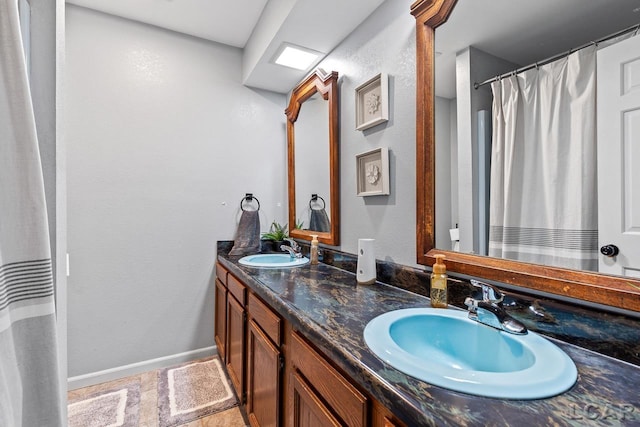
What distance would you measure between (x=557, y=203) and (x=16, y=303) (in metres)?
1.24

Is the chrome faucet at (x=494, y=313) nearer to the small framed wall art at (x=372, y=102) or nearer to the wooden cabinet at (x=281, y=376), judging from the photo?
the wooden cabinet at (x=281, y=376)

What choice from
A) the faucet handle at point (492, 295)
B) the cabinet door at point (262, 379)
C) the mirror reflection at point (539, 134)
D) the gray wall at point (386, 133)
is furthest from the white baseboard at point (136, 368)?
the faucet handle at point (492, 295)

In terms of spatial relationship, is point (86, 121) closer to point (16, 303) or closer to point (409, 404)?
point (16, 303)

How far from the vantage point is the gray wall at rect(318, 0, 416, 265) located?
1341mm

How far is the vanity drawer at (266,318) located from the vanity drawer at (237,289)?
0.36 ft

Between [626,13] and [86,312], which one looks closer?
[626,13]

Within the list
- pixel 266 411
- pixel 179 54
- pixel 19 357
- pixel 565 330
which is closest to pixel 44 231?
pixel 19 357

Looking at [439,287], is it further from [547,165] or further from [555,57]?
[555,57]

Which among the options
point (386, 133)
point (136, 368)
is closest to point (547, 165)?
point (386, 133)

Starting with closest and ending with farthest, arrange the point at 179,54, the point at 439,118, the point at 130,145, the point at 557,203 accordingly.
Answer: the point at 557,203 < the point at 439,118 < the point at 130,145 < the point at 179,54

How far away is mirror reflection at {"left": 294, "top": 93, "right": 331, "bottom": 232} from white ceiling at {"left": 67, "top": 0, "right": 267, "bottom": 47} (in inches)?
27.2

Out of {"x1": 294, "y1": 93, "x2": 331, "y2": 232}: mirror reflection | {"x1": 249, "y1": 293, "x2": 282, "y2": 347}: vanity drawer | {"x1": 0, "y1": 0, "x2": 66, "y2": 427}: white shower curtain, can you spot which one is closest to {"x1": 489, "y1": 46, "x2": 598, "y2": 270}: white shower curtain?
{"x1": 249, "y1": 293, "x2": 282, "y2": 347}: vanity drawer

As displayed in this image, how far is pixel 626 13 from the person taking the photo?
729mm

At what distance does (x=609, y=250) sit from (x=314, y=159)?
1.62m
